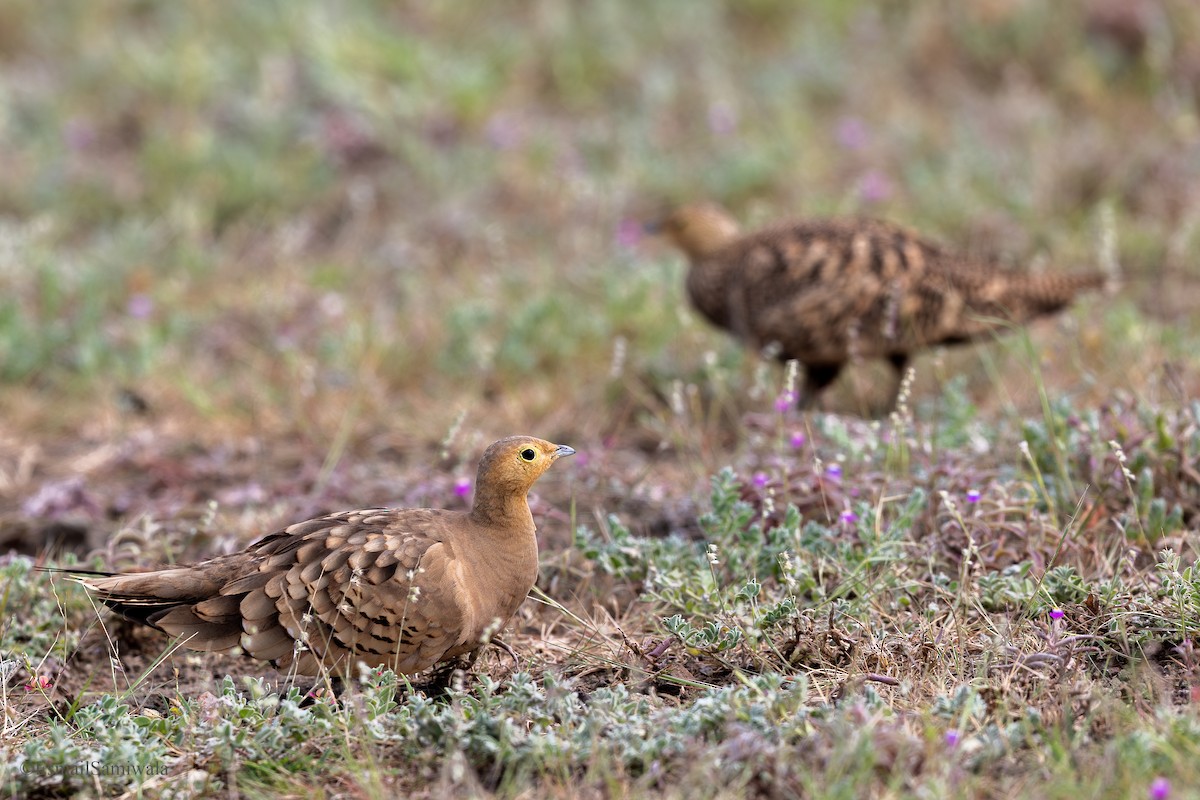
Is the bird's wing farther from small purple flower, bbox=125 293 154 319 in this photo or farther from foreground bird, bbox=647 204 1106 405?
small purple flower, bbox=125 293 154 319

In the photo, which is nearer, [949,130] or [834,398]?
[834,398]

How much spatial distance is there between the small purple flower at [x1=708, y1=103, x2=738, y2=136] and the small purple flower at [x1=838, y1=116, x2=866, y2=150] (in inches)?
28.9

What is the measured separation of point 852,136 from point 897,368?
330 cm

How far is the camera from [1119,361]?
6.05m

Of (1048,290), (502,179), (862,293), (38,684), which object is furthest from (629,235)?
(38,684)

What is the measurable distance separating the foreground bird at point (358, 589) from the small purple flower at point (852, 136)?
19.2ft

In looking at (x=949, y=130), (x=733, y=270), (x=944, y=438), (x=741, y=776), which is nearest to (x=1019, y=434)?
(x=944, y=438)

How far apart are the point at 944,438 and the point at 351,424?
253cm

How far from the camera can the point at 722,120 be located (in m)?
9.59

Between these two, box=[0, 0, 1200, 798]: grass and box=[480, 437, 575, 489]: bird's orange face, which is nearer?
box=[0, 0, 1200, 798]: grass

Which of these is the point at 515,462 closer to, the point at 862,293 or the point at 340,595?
the point at 340,595

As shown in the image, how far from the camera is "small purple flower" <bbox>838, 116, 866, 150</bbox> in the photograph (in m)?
9.25

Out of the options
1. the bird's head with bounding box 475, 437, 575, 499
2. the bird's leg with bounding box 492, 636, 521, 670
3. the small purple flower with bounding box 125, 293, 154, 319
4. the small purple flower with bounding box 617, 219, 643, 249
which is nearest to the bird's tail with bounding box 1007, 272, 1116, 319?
the small purple flower with bounding box 617, 219, 643, 249

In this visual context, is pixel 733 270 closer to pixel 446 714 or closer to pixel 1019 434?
pixel 1019 434
